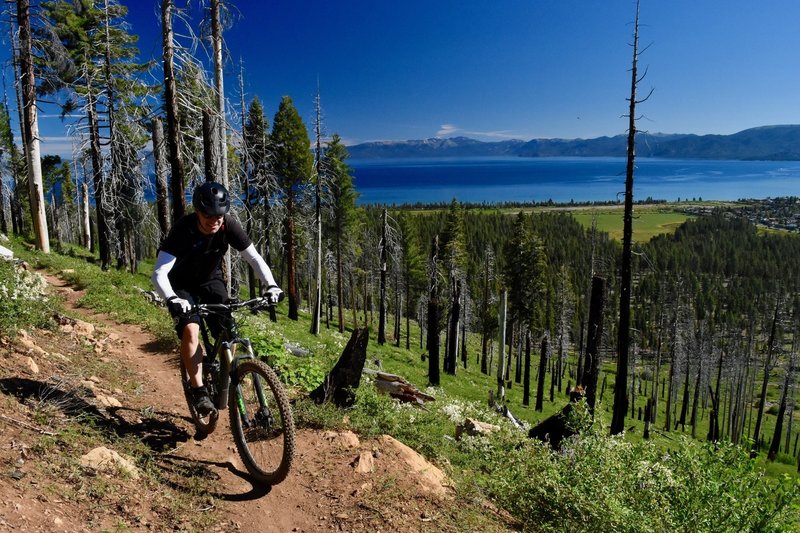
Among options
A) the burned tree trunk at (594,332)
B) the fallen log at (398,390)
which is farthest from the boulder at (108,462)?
the burned tree trunk at (594,332)

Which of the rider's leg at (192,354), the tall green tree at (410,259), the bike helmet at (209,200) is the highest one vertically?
the bike helmet at (209,200)

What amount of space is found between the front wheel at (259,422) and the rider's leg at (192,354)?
462 millimetres

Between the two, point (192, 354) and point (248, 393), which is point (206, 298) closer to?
point (192, 354)

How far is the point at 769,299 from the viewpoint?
10962 centimetres

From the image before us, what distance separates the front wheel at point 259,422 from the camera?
4.90 m

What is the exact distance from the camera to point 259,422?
5062mm

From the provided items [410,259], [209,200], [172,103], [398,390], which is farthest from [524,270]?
[209,200]

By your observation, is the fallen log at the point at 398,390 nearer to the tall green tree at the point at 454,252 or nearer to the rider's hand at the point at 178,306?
the rider's hand at the point at 178,306

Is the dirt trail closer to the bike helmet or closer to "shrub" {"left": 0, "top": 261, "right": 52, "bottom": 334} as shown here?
"shrub" {"left": 0, "top": 261, "right": 52, "bottom": 334}

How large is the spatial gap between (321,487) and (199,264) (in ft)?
9.38

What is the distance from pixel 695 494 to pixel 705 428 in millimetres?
86142

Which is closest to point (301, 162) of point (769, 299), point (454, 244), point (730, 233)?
point (454, 244)

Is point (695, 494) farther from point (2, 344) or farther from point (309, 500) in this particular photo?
point (2, 344)

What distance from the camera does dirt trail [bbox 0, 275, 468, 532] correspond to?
4.80m
